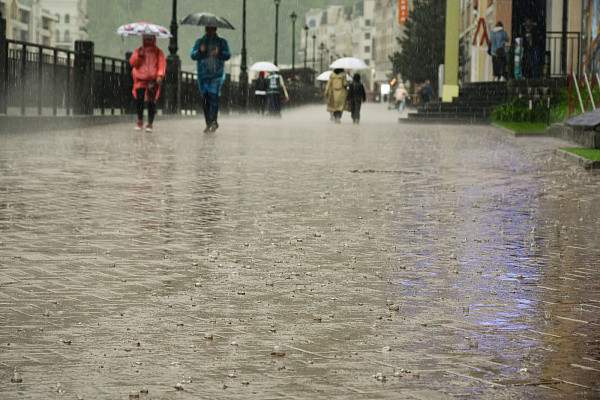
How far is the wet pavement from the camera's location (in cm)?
404

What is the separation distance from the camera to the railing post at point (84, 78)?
1006 inches

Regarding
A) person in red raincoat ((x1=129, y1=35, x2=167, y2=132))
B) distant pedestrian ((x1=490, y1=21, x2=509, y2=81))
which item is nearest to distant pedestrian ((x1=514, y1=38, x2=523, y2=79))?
distant pedestrian ((x1=490, y1=21, x2=509, y2=81))

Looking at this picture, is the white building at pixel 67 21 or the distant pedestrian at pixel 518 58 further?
the white building at pixel 67 21

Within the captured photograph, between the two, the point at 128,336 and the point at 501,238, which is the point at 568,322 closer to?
the point at 128,336

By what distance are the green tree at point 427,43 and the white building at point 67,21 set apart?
105330mm

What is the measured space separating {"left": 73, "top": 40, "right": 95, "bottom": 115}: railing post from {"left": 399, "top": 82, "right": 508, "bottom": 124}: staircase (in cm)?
1353

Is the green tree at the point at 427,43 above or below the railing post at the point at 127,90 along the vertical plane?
above

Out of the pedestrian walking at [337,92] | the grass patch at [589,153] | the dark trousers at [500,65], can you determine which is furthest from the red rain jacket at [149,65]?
the dark trousers at [500,65]

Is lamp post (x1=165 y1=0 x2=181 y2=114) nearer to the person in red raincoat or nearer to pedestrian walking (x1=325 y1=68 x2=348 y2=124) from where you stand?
pedestrian walking (x1=325 y1=68 x2=348 y2=124)

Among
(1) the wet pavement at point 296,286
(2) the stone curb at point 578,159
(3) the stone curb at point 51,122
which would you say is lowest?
(1) the wet pavement at point 296,286

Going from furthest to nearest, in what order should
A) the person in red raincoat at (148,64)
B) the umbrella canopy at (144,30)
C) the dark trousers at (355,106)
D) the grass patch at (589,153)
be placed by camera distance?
the dark trousers at (355,106) < the umbrella canopy at (144,30) < the person in red raincoat at (148,64) < the grass patch at (589,153)

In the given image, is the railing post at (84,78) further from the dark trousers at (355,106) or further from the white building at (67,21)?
the white building at (67,21)

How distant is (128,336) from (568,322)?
193cm

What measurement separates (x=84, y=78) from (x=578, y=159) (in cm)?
1403
